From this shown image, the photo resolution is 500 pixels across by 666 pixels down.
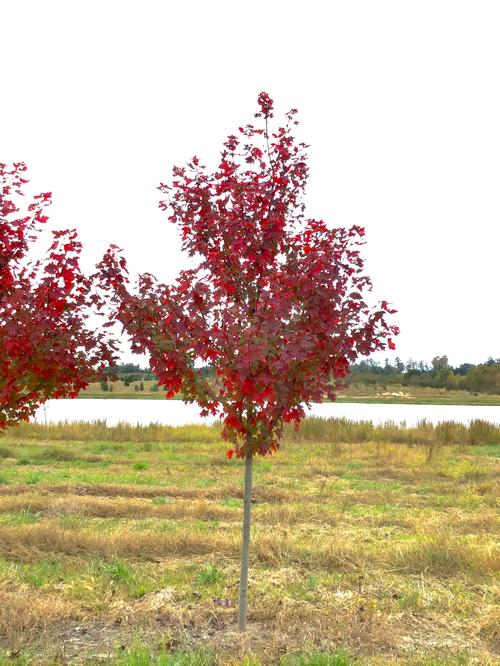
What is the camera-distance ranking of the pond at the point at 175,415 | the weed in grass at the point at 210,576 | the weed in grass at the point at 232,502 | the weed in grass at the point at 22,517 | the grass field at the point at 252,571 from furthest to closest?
the pond at the point at 175,415 < the weed in grass at the point at 232,502 < the weed in grass at the point at 22,517 < the weed in grass at the point at 210,576 < the grass field at the point at 252,571

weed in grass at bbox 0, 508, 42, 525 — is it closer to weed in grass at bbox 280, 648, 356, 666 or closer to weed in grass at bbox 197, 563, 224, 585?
weed in grass at bbox 197, 563, 224, 585

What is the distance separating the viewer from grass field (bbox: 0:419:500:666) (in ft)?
15.3

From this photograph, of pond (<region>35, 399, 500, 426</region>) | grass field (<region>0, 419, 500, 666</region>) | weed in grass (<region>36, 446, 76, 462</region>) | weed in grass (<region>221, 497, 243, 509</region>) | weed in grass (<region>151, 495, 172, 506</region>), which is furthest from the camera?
pond (<region>35, 399, 500, 426</region>)

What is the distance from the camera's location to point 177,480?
43.9 ft

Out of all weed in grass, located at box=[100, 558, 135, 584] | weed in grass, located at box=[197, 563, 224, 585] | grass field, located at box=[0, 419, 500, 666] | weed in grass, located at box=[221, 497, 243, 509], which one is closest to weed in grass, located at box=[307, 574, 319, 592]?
grass field, located at box=[0, 419, 500, 666]

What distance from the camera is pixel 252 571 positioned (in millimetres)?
6516

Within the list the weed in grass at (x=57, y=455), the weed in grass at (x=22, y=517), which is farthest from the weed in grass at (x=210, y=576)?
the weed in grass at (x=57, y=455)

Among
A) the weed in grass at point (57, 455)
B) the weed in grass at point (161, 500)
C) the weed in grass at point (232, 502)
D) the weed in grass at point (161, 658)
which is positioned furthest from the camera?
the weed in grass at point (57, 455)

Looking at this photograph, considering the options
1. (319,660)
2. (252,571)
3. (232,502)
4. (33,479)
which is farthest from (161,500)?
(319,660)

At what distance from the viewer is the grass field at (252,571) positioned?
4.66 meters

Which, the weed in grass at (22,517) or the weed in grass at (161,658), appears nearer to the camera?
the weed in grass at (161,658)

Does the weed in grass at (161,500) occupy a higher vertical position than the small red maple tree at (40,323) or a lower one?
lower

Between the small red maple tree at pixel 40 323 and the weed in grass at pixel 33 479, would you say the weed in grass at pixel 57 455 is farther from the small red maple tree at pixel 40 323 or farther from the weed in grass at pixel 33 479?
the small red maple tree at pixel 40 323

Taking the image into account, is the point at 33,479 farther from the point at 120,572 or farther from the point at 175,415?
the point at 175,415
